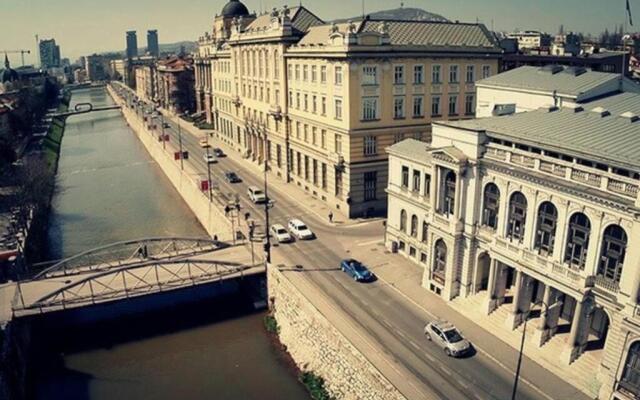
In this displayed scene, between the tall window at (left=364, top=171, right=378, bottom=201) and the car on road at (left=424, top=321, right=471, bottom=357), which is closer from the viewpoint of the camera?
the car on road at (left=424, top=321, right=471, bottom=357)

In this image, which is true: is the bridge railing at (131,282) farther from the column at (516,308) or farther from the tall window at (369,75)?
the tall window at (369,75)

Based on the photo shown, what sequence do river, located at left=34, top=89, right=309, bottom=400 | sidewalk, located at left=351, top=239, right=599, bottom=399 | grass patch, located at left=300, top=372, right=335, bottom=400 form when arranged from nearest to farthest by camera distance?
sidewalk, located at left=351, top=239, right=599, bottom=399, grass patch, located at left=300, top=372, right=335, bottom=400, river, located at left=34, top=89, right=309, bottom=400

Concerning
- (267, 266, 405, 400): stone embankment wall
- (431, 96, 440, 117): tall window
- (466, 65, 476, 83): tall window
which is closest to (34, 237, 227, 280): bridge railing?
(267, 266, 405, 400): stone embankment wall

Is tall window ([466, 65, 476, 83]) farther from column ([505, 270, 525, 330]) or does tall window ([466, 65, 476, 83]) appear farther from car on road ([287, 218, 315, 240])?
column ([505, 270, 525, 330])

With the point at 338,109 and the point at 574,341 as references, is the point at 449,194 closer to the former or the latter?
the point at 574,341

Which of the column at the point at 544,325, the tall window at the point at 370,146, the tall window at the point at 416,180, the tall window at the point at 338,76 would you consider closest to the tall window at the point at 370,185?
the tall window at the point at 370,146

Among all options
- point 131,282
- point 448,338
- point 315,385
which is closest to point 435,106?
point 448,338
